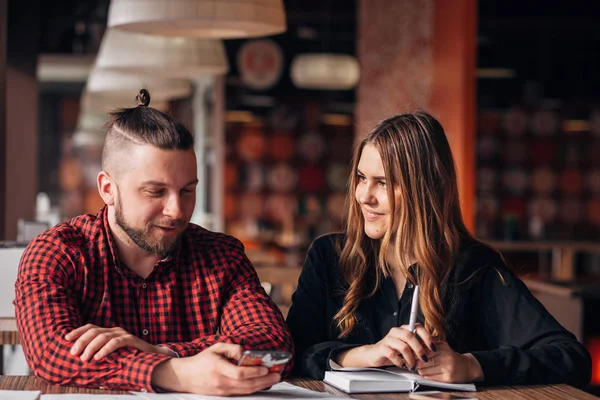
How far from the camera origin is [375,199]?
95.8 inches

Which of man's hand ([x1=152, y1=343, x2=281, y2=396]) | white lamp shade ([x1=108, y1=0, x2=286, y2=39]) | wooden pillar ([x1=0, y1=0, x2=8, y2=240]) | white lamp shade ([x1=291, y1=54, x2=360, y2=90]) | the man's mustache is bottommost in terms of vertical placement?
man's hand ([x1=152, y1=343, x2=281, y2=396])

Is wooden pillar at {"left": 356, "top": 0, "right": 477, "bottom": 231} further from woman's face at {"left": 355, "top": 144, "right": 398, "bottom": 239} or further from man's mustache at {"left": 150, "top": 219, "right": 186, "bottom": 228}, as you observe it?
man's mustache at {"left": 150, "top": 219, "right": 186, "bottom": 228}

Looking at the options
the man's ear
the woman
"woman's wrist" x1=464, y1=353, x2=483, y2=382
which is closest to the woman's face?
the woman

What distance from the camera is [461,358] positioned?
2117mm

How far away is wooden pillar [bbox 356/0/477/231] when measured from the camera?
6.50m

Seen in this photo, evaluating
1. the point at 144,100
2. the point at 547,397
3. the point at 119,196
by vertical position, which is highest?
the point at 144,100

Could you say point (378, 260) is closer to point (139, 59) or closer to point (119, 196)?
point (119, 196)

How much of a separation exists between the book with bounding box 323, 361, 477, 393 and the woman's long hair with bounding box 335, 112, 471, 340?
0.29 meters

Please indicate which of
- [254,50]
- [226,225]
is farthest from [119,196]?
[226,225]

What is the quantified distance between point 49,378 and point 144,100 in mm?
770

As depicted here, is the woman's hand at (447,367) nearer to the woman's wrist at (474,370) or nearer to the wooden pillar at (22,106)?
the woman's wrist at (474,370)

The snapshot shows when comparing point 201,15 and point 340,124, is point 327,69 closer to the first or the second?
point 340,124

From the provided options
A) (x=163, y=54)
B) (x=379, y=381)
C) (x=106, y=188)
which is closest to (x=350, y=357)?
(x=379, y=381)

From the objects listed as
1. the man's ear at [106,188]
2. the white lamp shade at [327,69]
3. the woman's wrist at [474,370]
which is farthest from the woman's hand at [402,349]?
the white lamp shade at [327,69]
